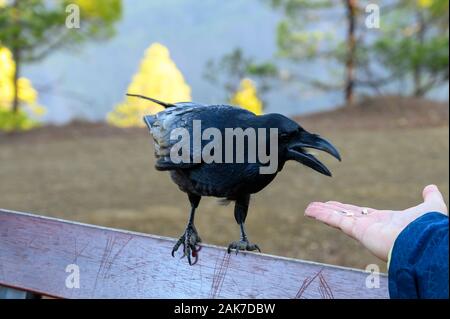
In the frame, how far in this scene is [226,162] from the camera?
1861mm

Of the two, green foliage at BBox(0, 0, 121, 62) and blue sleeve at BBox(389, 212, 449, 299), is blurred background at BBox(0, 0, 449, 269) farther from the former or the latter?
blue sleeve at BBox(389, 212, 449, 299)

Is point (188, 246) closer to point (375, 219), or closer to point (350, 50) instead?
point (375, 219)

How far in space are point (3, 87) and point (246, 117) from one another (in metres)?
15.5

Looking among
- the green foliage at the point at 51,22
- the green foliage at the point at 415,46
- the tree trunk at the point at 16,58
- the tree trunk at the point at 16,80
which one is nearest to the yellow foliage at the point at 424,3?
the green foliage at the point at 415,46

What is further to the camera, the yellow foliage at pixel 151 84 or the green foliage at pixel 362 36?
the yellow foliage at pixel 151 84

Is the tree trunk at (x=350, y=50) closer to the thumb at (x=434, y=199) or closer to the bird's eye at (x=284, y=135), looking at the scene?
the bird's eye at (x=284, y=135)

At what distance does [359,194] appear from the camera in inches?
283

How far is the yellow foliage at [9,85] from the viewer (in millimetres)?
14328

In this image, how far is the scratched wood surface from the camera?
5.12ft

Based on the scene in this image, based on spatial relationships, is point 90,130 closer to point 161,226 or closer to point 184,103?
point 161,226

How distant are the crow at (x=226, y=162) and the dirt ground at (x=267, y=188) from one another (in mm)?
3498

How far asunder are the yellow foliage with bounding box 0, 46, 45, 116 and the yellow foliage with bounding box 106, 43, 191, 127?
4.90 meters

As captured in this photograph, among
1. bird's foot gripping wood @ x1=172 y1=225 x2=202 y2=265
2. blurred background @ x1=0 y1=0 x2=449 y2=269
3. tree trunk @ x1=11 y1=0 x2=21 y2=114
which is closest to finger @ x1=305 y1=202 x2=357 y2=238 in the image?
bird's foot gripping wood @ x1=172 y1=225 x2=202 y2=265
